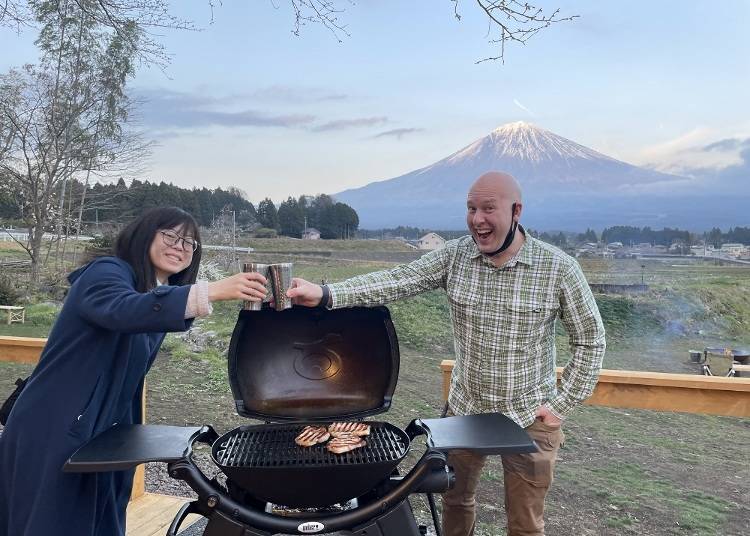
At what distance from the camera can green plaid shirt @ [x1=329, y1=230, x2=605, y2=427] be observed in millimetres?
1763

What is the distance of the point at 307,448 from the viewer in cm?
157

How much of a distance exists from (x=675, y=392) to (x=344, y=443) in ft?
4.13

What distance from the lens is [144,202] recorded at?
416cm

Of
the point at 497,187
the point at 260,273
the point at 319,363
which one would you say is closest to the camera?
the point at 260,273

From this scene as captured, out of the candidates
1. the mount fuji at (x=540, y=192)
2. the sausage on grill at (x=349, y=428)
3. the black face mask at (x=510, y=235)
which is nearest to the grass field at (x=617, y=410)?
the mount fuji at (x=540, y=192)

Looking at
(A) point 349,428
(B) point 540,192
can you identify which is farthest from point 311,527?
(B) point 540,192

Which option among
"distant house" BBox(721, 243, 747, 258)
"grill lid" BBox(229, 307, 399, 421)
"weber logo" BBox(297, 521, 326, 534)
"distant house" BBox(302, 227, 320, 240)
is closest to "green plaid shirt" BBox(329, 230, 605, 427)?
"grill lid" BBox(229, 307, 399, 421)

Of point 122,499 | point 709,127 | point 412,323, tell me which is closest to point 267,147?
point 412,323

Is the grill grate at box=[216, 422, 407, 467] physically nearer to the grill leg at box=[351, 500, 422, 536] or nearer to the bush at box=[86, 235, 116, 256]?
the grill leg at box=[351, 500, 422, 536]

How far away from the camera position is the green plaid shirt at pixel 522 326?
1.76 meters

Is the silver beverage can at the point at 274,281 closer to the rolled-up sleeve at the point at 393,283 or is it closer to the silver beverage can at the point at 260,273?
the silver beverage can at the point at 260,273

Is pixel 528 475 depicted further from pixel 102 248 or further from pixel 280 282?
pixel 102 248

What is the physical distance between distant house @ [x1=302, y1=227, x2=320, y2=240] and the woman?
216 centimetres

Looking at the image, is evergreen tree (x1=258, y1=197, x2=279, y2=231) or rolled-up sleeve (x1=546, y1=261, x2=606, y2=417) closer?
rolled-up sleeve (x1=546, y1=261, x2=606, y2=417)
